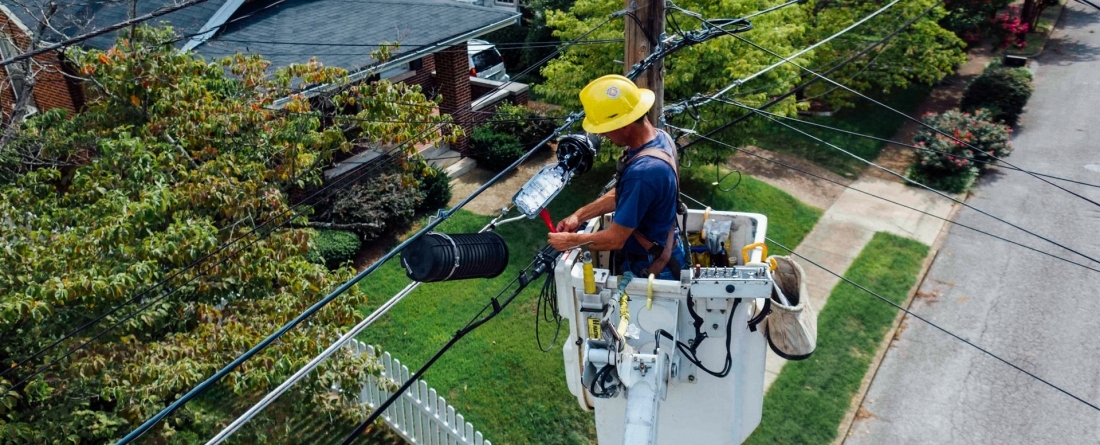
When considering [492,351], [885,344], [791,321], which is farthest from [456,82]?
[791,321]

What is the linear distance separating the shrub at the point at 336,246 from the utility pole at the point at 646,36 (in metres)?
6.83

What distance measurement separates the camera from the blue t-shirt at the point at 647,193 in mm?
4820

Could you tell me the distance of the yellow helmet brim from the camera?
4.83 metres

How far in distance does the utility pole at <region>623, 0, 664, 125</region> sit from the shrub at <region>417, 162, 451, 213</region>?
749 cm

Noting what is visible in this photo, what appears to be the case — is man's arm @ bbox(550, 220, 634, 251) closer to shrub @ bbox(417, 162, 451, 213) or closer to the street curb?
the street curb

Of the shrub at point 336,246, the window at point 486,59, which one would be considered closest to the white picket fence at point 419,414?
the shrub at point 336,246

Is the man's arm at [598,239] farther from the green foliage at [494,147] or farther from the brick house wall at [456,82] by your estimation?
the brick house wall at [456,82]

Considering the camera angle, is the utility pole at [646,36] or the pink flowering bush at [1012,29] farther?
the pink flowering bush at [1012,29]

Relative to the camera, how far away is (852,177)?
17516 mm

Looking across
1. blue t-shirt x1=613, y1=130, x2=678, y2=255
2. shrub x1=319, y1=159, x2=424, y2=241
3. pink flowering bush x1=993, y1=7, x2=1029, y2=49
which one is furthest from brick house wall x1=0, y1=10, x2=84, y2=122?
pink flowering bush x1=993, y1=7, x2=1029, y2=49

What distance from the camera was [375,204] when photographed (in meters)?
13.6

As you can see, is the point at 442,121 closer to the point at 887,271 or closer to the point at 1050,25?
the point at 887,271

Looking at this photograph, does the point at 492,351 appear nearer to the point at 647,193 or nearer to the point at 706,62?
the point at 706,62

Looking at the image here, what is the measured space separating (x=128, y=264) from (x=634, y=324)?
4.73m
